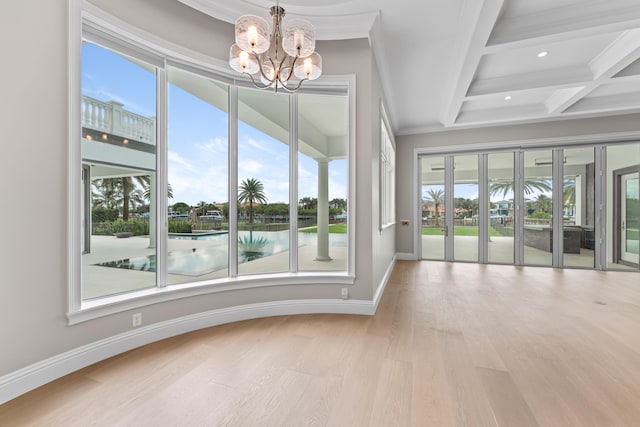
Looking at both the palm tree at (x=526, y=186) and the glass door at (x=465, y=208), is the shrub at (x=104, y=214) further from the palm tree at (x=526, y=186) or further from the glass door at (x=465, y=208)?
Result: the palm tree at (x=526, y=186)

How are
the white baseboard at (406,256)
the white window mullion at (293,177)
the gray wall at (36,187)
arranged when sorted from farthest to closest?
the white baseboard at (406,256) < the white window mullion at (293,177) < the gray wall at (36,187)

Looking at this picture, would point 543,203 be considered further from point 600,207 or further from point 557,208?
point 600,207

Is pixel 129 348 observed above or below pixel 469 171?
below

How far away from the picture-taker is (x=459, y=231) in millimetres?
6301

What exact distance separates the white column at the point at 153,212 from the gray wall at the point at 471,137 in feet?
17.8

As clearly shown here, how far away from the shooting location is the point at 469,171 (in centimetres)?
624

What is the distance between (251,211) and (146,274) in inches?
47.3

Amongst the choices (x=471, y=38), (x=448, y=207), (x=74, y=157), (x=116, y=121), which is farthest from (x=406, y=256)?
(x=74, y=157)

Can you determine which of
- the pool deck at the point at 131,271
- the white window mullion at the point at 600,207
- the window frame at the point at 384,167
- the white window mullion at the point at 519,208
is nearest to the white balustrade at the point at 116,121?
the pool deck at the point at 131,271

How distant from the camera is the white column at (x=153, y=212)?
2.55m

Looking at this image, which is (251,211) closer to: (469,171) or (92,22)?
(92,22)

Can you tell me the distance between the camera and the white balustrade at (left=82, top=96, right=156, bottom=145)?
7.10 ft

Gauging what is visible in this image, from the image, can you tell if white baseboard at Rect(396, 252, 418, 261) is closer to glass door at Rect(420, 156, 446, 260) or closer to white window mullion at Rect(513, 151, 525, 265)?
glass door at Rect(420, 156, 446, 260)

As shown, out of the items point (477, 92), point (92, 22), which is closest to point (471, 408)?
point (92, 22)
